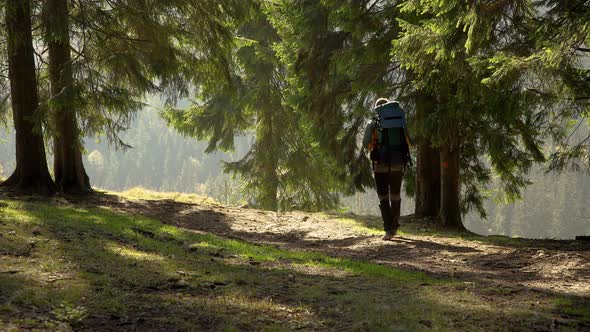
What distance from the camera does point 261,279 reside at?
5.69m

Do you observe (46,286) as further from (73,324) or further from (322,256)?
(322,256)

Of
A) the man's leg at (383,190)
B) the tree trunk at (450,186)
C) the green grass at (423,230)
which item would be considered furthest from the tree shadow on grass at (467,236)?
the man's leg at (383,190)

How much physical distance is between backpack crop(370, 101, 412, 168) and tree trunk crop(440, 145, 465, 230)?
9.66 ft

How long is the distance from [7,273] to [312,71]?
33.1 feet

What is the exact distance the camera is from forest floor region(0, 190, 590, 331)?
416cm

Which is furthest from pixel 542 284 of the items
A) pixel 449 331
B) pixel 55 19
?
pixel 55 19

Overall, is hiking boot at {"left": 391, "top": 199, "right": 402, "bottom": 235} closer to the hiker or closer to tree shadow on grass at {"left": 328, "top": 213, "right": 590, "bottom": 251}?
the hiker

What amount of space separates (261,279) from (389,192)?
13.8 feet

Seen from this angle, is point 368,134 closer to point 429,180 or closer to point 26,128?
point 429,180

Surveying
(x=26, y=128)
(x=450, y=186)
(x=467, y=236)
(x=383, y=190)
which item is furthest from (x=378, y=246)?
(x=26, y=128)

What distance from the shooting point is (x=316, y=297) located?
→ 16.6ft

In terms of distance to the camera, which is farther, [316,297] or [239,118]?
[239,118]

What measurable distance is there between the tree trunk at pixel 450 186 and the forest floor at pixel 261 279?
182 cm

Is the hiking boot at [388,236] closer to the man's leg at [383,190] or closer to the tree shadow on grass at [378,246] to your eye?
the tree shadow on grass at [378,246]
